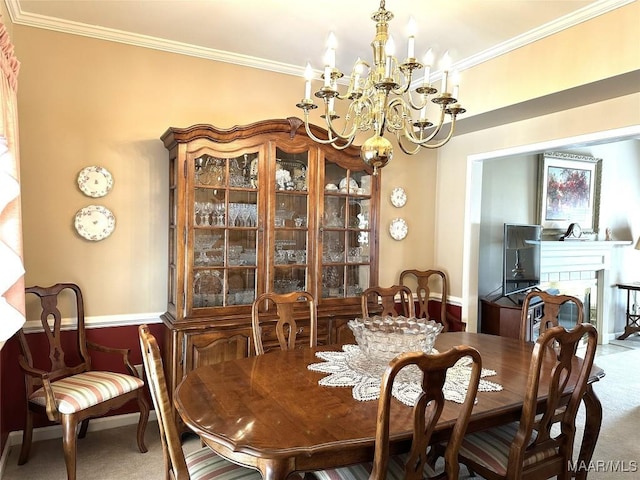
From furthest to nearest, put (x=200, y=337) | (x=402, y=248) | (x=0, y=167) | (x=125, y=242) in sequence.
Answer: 1. (x=402, y=248)
2. (x=125, y=242)
3. (x=200, y=337)
4. (x=0, y=167)

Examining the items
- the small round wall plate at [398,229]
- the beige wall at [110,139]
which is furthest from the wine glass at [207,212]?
the small round wall plate at [398,229]

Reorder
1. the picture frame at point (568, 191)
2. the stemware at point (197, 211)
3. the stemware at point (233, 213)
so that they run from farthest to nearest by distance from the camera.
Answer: the picture frame at point (568, 191) → the stemware at point (233, 213) → the stemware at point (197, 211)

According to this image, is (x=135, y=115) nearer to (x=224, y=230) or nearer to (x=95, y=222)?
(x=95, y=222)

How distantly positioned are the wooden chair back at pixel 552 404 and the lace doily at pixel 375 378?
0.21m

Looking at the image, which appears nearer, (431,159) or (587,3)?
(587,3)

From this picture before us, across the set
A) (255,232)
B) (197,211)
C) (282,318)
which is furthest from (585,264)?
(197,211)

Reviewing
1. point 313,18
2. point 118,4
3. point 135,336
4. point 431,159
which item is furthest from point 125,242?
point 431,159

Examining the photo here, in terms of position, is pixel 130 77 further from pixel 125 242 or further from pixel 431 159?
pixel 431 159

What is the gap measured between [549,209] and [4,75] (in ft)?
17.5

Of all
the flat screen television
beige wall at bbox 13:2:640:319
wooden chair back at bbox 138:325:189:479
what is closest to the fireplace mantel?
the flat screen television

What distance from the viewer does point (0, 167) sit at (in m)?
1.94

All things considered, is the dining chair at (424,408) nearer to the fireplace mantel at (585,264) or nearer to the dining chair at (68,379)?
the dining chair at (68,379)

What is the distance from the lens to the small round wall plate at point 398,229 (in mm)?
4219

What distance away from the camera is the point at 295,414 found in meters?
1.66
